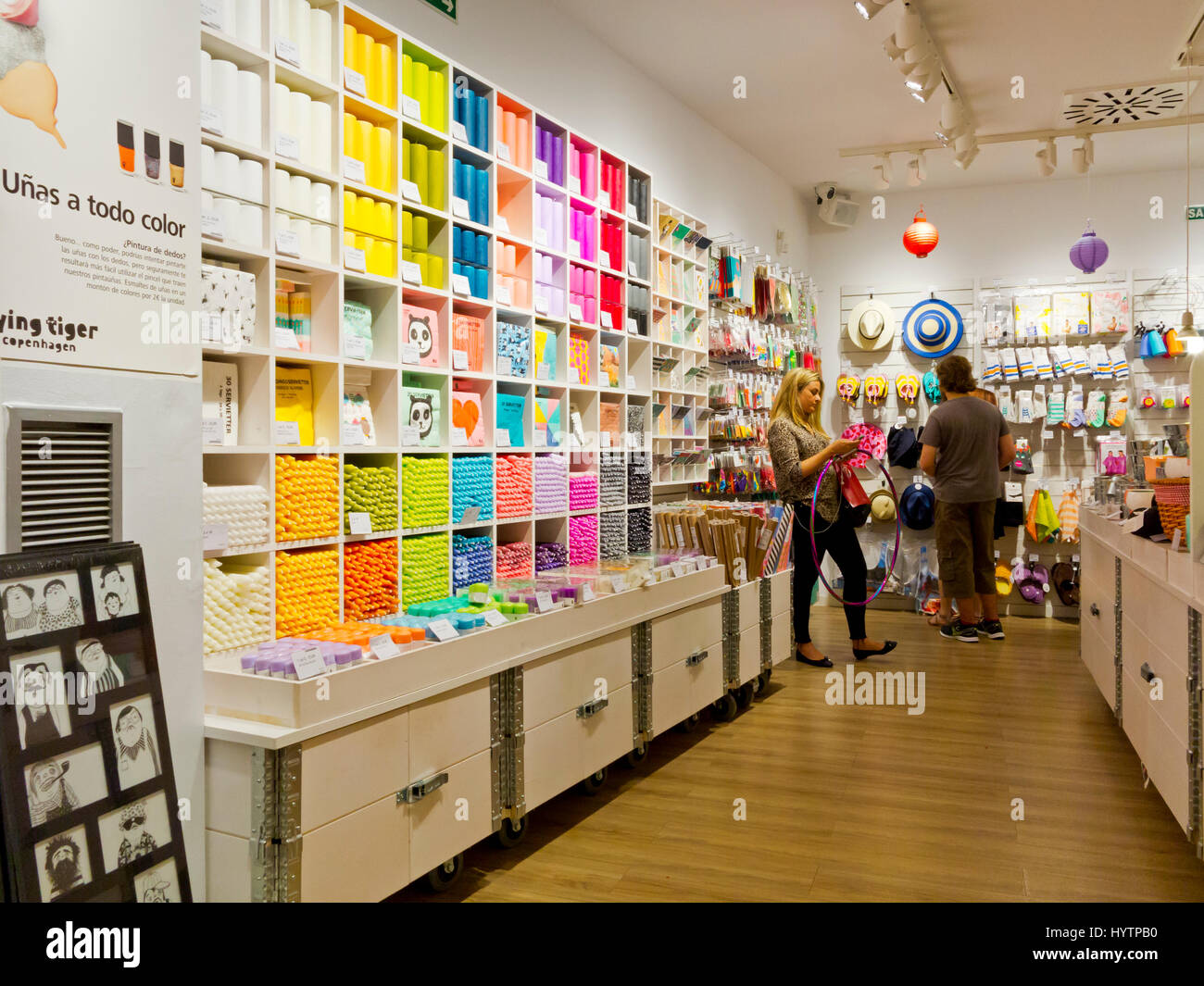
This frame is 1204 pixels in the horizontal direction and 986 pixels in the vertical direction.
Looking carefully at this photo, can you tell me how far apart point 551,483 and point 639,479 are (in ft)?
3.16

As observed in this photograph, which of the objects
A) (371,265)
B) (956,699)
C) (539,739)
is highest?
(371,265)

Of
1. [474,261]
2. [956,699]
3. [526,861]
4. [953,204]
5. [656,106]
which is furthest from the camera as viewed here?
[953,204]

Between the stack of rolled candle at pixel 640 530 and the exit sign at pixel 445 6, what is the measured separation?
263cm

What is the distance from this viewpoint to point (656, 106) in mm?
6316

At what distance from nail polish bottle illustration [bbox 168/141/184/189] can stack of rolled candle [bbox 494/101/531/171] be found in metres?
2.17

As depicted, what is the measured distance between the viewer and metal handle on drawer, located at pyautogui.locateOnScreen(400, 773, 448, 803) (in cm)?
269

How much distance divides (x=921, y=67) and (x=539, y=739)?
426cm

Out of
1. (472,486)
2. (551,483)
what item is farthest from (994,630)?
(472,486)

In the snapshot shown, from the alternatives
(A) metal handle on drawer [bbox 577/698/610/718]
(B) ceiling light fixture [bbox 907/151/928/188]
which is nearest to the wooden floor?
(A) metal handle on drawer [bbox 577/698/610/718]

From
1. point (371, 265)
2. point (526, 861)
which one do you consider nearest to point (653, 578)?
point (526, 861)

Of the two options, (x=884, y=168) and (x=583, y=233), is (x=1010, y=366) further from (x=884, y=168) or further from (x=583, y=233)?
(x=583, y=233)

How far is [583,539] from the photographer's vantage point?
16.8 ft
